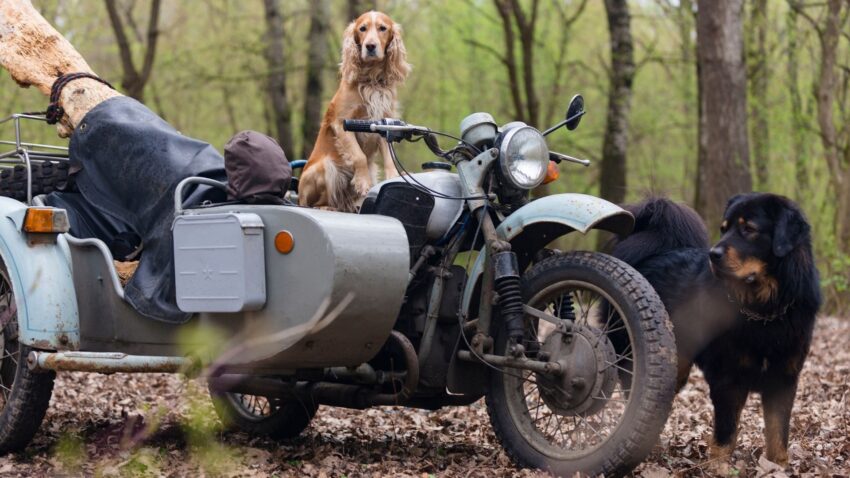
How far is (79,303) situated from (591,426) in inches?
102

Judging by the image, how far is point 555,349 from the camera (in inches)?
169

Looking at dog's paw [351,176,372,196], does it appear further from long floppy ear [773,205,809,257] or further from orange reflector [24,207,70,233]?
long floppy ear [773,205,809,257]

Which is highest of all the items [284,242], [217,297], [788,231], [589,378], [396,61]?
[396,61]

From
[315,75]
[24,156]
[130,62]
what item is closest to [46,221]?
[24,156]

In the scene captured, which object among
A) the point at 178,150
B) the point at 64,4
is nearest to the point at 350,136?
the point at 178,150

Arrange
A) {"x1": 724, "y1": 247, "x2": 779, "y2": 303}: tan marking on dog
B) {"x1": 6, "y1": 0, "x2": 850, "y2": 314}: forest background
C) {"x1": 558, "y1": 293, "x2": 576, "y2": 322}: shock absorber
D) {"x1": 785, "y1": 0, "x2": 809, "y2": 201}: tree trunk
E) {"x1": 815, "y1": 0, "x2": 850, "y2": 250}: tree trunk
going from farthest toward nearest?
{"x1": 785, "y1": 0, "x2": 809, "y2": 201}: tree trunk < {"x1": 815, "y1": 0, "x2": 850, "y2": 250}: tree trunk < {"x1": 6, "y1": 0, "x2": 850, "y2": 314}: forest background < {"x1": 724, "y1": 247, "x2": 779, "y2": 303}: tan marking on dog < {"x1": 558, "y1": 293, "x2": 576, "y2": 322}: shock absorber

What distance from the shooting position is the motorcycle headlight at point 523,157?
4.41 meters

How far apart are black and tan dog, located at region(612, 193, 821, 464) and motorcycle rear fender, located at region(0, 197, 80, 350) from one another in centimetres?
286

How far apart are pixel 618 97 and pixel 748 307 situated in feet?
34.8

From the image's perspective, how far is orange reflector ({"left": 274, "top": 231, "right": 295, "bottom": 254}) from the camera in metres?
4.14

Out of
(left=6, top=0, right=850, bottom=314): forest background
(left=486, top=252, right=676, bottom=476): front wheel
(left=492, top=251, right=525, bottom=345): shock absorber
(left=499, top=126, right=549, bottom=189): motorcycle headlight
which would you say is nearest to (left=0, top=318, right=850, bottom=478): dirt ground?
(left=486, top=252, right=676, bottom=476): front wheel

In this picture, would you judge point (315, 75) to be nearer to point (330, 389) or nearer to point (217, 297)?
point (330, 389)

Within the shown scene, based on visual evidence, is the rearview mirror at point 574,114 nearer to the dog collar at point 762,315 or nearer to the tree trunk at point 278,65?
the dog collar at point 762,315

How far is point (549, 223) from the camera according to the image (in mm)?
4367
